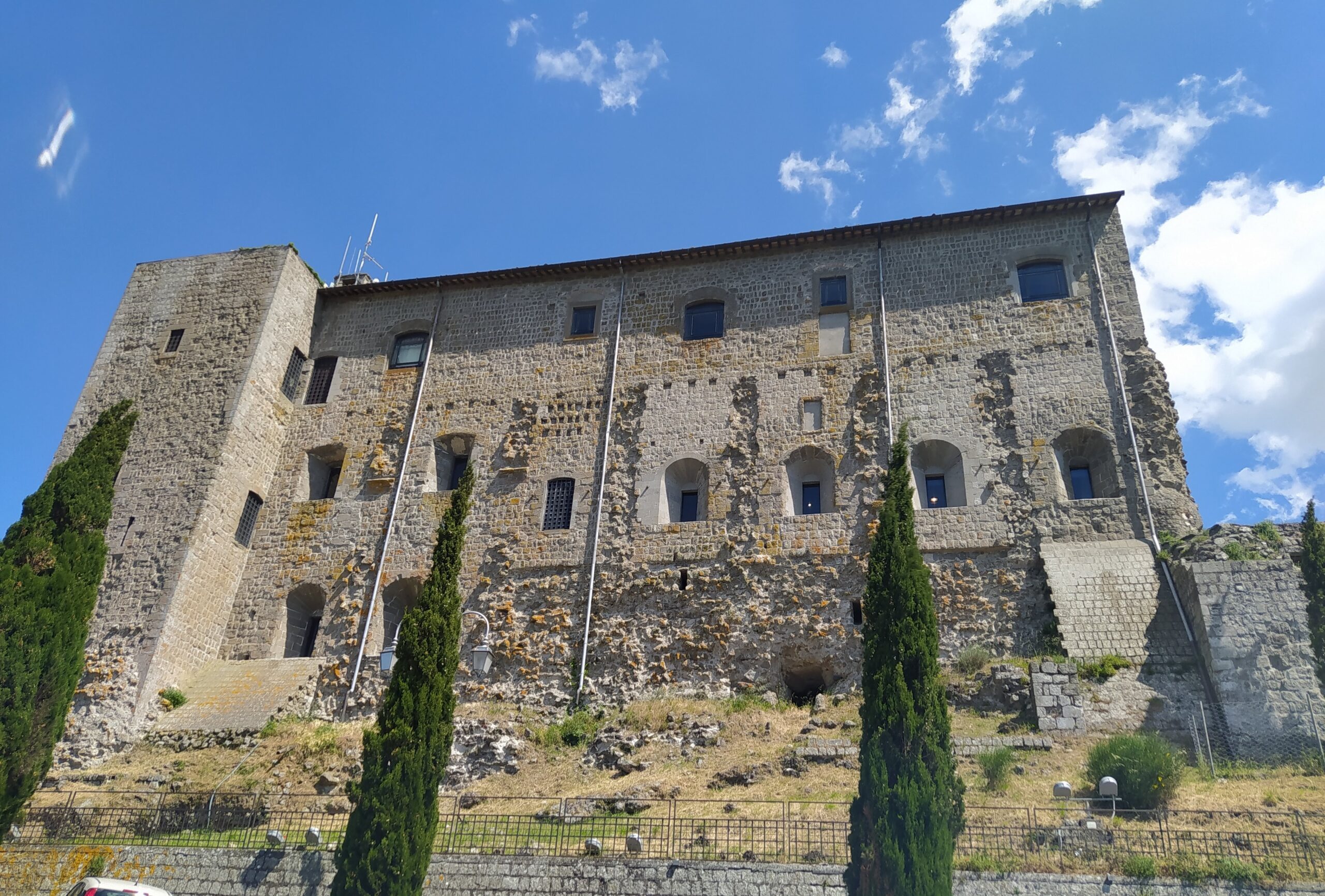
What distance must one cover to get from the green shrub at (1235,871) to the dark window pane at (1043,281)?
12729mm

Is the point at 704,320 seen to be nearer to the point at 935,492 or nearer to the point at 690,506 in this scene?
the point at 690,506

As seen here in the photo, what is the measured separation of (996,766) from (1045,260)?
11.7m

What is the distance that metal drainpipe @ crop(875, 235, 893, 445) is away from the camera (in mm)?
20877

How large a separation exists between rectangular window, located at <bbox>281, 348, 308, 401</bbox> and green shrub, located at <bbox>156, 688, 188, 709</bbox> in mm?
7772

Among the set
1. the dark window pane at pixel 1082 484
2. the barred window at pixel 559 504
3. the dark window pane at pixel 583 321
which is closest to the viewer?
the dark window pane at pixel 1082 484

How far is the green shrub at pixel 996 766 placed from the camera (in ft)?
48.4

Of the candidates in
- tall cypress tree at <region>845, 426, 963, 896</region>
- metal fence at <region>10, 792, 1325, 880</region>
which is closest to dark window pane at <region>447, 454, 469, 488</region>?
metal fence at <region>10, 792, 1325, 880</region>

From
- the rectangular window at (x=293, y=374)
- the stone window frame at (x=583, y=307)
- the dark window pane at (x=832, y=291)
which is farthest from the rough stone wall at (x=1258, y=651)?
the rectangular window at (x=293, y=374)

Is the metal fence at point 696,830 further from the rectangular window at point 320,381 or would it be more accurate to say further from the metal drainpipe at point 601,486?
the rectangular window at point 320,381

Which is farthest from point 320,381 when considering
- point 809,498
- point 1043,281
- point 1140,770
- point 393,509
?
point 1140,770

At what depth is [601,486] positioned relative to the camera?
855 inches

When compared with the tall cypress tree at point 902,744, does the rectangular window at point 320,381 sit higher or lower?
higher

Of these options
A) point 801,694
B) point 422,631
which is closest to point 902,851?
point 422,631

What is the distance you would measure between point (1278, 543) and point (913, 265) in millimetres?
9344
